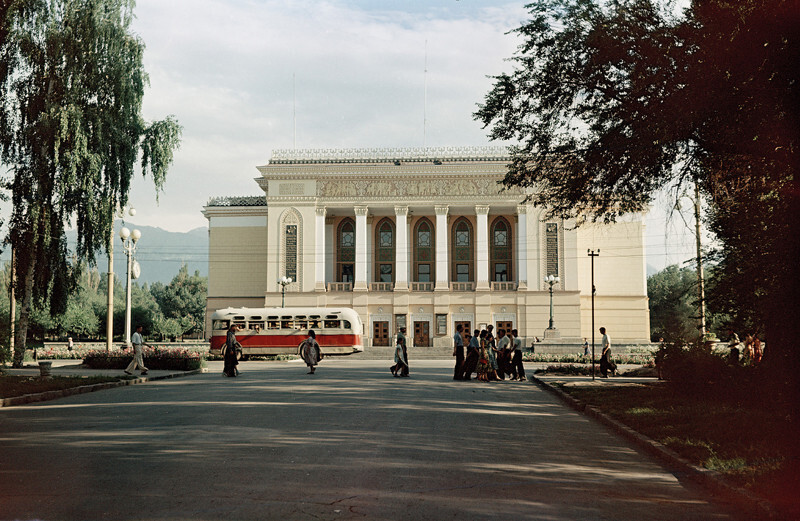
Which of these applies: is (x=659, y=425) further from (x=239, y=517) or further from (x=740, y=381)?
(x=239, y=517)

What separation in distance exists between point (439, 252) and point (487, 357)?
38053mm

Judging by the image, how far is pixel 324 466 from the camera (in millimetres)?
7516

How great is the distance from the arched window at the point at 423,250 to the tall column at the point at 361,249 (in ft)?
18.3

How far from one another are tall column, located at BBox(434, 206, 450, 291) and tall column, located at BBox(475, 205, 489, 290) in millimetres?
2588

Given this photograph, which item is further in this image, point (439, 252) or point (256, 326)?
point (439, 252)

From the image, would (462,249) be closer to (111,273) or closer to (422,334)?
(422,334)

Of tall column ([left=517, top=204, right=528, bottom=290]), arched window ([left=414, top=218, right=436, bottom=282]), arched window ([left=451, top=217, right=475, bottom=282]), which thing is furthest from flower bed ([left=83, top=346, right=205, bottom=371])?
arched window ([left=451, top=217, right=475, bottom=282])

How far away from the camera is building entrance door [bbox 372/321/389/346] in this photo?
198ft

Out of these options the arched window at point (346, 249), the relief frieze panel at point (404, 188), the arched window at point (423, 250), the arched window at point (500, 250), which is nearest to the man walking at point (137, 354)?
the relief frieze panel at point (404, 188)

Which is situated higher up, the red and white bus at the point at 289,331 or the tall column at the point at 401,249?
the tall column at the point at 401,249

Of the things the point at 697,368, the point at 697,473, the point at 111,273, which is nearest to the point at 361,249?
the point at 111,273

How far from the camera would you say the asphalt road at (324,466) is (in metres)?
5.88

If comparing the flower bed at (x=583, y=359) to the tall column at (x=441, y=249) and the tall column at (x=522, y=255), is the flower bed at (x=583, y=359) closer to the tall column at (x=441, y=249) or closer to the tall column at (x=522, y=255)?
the tall column at (x=522, y=255)

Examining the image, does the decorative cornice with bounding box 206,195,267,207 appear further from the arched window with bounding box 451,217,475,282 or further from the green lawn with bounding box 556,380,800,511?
the green lawn with bounding box 556,380,800,511
